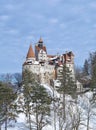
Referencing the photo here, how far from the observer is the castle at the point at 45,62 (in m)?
65.3

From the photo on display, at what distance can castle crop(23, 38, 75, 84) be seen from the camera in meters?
65.3

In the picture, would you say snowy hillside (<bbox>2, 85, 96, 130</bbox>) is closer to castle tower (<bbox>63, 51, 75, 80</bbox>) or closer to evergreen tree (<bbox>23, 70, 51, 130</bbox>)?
evergreen tree (<bbox>23, 70, 51, 130</bbox>)

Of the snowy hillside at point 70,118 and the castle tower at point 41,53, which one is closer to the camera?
the snowy hillside at point 70,118

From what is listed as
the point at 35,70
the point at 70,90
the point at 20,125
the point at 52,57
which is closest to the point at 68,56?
the point at 52,57

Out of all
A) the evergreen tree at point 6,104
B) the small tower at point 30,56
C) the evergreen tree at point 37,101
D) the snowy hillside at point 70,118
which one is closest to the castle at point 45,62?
the small tower at point 30,56

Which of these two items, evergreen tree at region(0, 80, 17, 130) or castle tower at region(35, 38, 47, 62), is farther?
castle tower at region(35, 38, 47, 62)

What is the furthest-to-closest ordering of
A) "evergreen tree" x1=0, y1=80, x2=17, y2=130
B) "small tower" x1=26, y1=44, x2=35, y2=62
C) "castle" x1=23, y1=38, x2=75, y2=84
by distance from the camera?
1. "small tower" x1=26, y1=44, x2=35, y2=62
2. "castle" x1=23, y1=38, x2=75, y2=84
3. "evergreen tree" x1=0, y1=80, x2=17, y2=130

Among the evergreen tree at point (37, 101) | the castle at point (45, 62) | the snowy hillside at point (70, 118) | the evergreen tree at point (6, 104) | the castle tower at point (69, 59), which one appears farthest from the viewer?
the castle tower at point (69, 59)

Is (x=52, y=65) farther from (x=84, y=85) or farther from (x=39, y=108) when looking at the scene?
(x=39, y=108)

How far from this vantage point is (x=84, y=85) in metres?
63.8

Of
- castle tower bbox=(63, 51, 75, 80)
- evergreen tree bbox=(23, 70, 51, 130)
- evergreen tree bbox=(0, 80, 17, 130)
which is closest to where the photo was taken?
evergreen tree bbox=(0, 80, 17, 130)

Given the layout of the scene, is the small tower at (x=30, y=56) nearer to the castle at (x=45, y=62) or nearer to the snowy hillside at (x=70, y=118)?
the castle at (x=45, y=62)

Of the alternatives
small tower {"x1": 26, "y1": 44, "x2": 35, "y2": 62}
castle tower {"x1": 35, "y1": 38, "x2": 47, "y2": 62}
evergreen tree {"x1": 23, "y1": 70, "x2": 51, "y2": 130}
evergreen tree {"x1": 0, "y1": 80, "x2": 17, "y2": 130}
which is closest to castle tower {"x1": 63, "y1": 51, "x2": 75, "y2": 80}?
castle tower {"x1": 35, "y1": 38, "x2": 47, "y2": 62}

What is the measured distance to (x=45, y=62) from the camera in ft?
220
